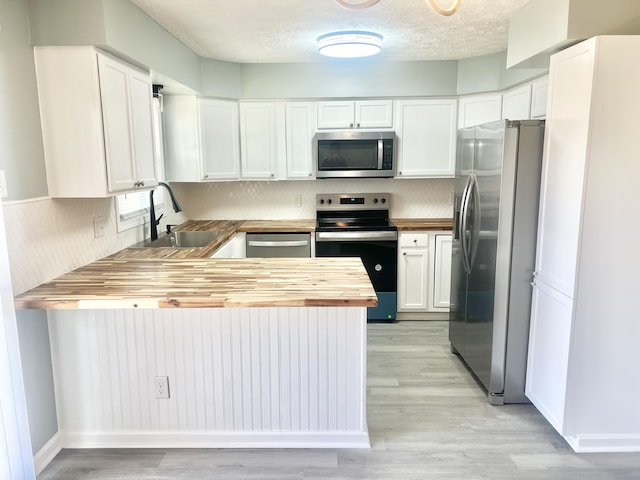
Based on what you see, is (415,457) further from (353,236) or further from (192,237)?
(192,237)

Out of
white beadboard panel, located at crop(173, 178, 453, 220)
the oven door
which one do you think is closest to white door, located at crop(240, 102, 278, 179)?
white beadboard panel, located at crop(173, 178, 453, 220)

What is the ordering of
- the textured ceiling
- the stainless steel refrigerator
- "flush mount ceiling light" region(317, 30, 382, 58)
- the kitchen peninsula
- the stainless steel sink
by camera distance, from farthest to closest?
the stainless steel sink, "flush mount ceiling light" region(317, 30, 382, 58), the textured ceiling, the stainless steel refrigerator, the kitchen peninsula

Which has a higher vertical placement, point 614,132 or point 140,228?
point 614,132

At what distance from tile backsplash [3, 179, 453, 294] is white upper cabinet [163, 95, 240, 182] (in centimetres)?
46

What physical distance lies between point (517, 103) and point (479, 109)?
0.44 metres

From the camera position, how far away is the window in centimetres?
292

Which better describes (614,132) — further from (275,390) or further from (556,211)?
(275,390)

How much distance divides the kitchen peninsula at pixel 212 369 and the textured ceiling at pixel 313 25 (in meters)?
1.55

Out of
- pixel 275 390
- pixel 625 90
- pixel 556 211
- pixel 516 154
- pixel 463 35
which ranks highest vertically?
pixel 463 35

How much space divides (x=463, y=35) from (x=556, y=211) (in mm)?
1634

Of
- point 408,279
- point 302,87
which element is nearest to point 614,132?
point 408,279

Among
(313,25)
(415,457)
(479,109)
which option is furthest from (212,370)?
(479,109)

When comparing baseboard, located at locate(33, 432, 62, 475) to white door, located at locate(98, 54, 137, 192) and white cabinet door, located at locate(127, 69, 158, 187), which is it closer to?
white door, located at locate(98, 54, 137, 192)

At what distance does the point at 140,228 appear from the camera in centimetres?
325
